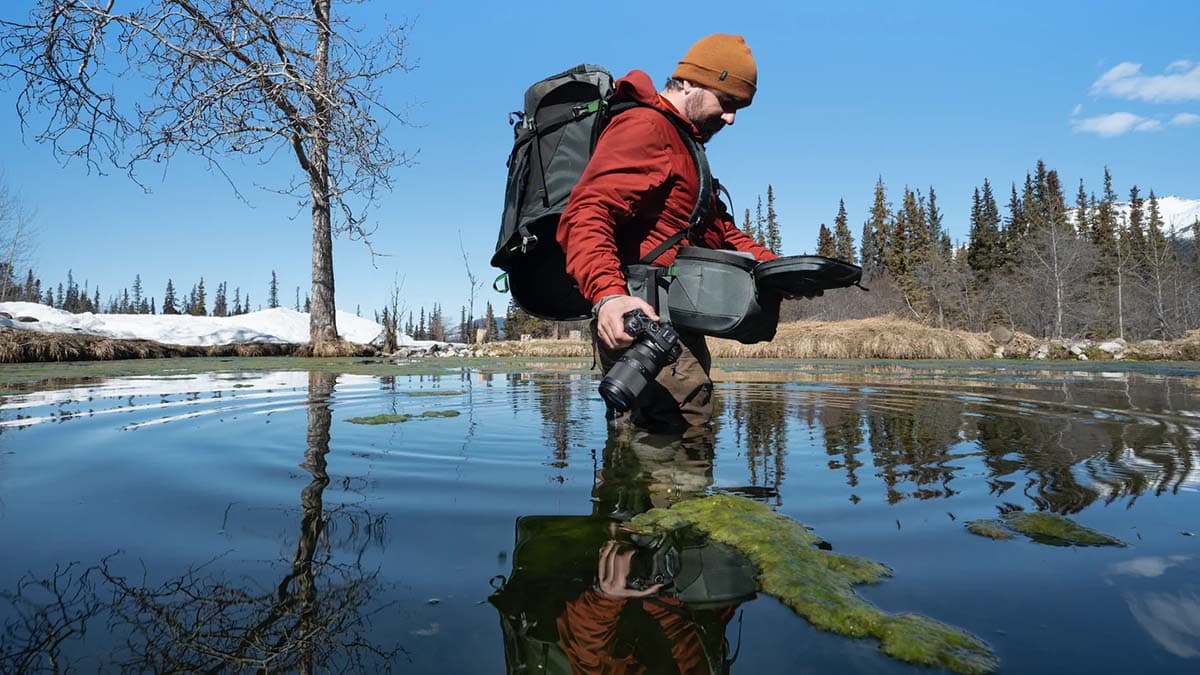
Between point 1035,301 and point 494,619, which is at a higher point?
point 1035,301

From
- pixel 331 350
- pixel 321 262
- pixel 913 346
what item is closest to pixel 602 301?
pixel 321 262

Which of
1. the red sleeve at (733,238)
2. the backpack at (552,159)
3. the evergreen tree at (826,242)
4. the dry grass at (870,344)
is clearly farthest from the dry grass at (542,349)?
the evergreen tree at (826,242)

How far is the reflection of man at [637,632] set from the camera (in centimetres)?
124

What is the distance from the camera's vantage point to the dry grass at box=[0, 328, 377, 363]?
14.1 meters

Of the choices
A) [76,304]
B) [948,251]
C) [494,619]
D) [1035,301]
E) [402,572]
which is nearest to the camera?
[494,619]

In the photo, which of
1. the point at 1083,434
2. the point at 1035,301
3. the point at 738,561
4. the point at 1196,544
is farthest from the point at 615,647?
the point at 1035,301

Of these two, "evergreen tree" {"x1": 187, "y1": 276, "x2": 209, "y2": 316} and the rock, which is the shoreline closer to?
the rock

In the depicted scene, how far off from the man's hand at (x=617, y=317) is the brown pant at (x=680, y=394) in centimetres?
94

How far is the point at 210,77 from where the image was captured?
39.4ft

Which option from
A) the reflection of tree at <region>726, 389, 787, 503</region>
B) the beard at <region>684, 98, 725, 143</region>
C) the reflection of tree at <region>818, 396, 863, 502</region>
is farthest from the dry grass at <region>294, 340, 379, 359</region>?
the beard at <region>684, 98, 725, 143</region>

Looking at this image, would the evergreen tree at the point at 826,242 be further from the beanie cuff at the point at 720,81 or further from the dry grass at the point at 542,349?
the beanie cuff at the point at 720,81

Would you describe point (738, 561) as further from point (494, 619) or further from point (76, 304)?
point (76, 304)

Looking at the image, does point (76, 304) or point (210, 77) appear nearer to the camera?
point (210, 77)

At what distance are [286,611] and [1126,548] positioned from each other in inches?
96.0
